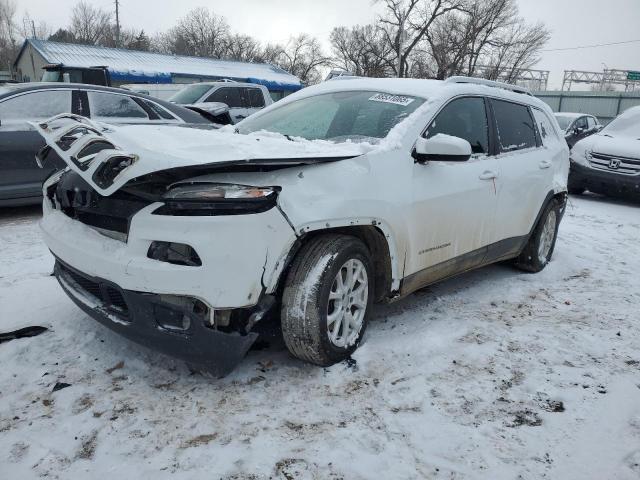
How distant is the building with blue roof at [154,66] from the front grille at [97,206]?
25.5 meters

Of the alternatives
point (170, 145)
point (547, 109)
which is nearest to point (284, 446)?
point (170, 145)

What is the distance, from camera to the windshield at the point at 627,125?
9.39 meters

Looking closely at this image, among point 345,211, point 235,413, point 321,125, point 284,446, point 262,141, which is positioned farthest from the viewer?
point 321,125

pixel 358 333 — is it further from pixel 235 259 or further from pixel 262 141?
pixel 262 141

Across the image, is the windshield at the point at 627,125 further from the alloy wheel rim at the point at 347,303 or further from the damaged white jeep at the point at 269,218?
the alloy wheel rim at the point at 347,303

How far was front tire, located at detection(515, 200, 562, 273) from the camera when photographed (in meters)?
4.55

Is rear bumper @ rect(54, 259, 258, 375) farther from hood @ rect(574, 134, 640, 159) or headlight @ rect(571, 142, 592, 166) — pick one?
headlight @ rect(571, 142, 592, 166)

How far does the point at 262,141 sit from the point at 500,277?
9.24ft

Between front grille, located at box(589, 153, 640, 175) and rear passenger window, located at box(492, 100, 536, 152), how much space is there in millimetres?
5226

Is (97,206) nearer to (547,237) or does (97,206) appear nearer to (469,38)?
(547,237)

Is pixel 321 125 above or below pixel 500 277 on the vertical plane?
above

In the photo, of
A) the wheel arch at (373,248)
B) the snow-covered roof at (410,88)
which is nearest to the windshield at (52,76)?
the snow-covered roof at (410,88)

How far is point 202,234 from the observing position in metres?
2.12

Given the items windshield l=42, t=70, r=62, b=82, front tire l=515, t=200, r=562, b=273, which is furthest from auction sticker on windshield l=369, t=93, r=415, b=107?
windshield l=42, t=70, r=62, b=82
